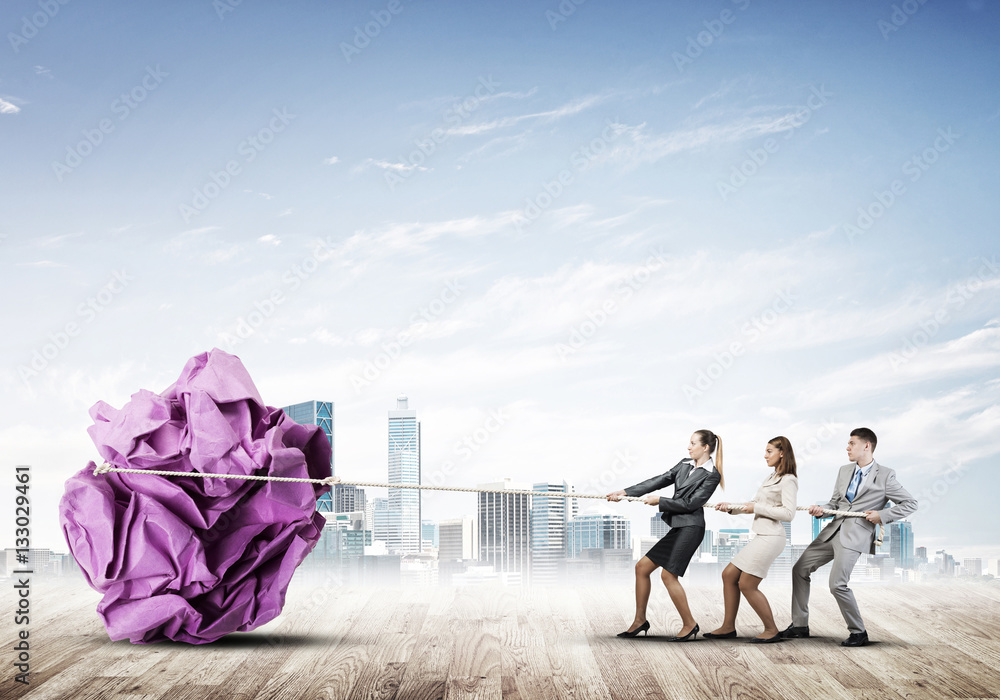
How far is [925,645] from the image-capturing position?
5.34 m

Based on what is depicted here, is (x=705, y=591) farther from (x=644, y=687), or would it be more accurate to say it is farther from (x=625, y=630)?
(x=644, y=687)

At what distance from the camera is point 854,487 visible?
547cm

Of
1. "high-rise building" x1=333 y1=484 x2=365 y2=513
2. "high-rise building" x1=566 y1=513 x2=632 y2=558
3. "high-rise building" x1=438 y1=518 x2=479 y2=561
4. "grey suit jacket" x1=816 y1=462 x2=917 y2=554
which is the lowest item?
"high-rise building" x1=438 y1=518 x2=479 y2=561

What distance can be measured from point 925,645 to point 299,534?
368cm

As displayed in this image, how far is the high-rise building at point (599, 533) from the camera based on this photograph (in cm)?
905

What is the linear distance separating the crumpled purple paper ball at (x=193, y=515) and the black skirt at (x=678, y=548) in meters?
2.03

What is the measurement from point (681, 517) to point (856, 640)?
120 centimetres

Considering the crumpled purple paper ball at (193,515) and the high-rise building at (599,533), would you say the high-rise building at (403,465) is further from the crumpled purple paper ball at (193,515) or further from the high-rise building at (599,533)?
the crumpled purple paper ball at (193,515)

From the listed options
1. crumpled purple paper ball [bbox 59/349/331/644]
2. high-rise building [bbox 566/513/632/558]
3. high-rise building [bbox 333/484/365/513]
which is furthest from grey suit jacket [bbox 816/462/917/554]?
high-rise building [bbox 333/484/365/513]

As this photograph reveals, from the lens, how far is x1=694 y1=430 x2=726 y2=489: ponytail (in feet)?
17.7

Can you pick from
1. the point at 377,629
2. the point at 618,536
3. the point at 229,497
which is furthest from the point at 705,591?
the point at 229,497

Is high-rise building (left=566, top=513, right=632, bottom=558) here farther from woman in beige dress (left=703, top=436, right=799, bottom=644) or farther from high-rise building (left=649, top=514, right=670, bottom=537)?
woman in beige dress (left=703, top=436, right=799, bottom=644)

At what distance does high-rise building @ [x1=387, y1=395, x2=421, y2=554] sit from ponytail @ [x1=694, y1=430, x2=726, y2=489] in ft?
22.7

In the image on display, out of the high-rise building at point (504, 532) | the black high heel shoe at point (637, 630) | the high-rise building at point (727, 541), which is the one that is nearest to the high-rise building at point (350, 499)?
the high-rise building at point (504, 532)
